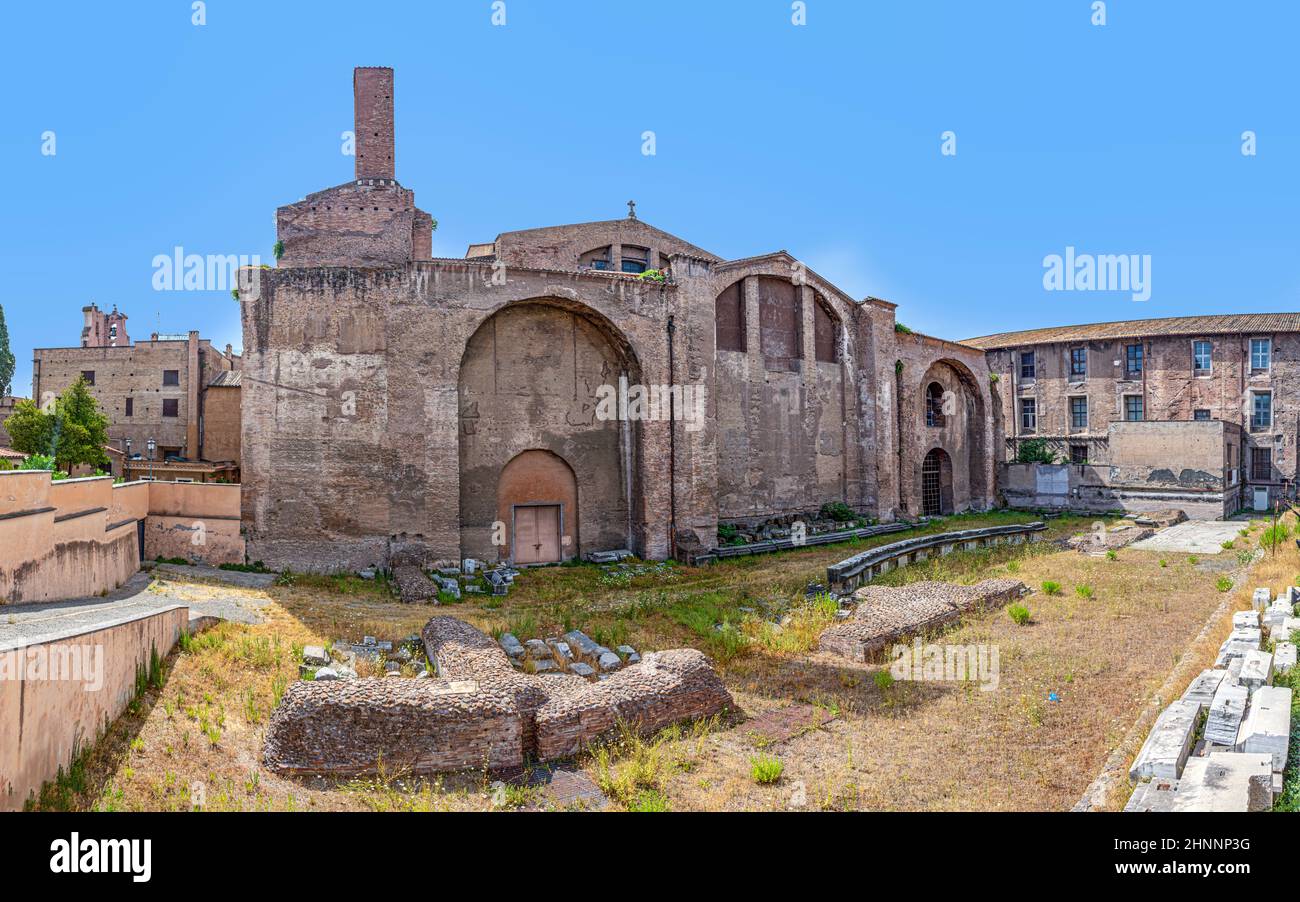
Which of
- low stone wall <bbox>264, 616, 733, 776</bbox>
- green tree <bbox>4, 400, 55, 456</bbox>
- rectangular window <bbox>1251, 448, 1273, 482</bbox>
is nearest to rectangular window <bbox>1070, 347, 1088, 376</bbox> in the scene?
rectangular window <bbox>1251, 448, 1273, 482</bbox>

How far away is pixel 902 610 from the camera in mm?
12453

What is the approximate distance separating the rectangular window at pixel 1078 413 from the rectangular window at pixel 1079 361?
1418 mm

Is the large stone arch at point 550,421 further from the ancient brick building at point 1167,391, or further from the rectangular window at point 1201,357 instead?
the rectangular window at point 1201,357

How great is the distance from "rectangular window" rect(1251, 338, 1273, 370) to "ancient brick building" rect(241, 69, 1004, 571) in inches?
753

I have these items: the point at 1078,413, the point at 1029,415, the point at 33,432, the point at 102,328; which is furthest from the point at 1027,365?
the point at 102,328

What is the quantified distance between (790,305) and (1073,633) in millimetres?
15217

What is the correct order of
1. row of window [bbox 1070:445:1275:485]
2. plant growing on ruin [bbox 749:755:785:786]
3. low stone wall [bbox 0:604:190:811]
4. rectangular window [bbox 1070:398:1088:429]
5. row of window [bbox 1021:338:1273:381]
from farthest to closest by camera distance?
1. rectangular window [bbox 1070:398:1088:429]
2. row of window [bbox 1021:338:1273:381]
3. row of window [bbox 1070:445:1275:485]
4. plant growing on ruin [bbox 749:755:785:786]
5. low stone wall [bbox 0:604:190:811]

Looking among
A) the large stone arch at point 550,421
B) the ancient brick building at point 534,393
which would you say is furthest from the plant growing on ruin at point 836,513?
the large stone arch at point 550,421

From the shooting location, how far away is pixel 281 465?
16891mm

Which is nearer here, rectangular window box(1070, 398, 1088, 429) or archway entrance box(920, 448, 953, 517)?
archway entrance box(920, 448, 953, 517)

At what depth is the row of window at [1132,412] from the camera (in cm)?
3378

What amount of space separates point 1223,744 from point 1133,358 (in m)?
37.5

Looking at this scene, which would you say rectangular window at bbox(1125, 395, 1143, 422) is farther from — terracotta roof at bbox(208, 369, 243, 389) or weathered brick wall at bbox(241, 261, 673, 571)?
terracotta roof at bbox(208, 369, 243, 389)

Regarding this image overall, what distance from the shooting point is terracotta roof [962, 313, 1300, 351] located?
3409 cm
